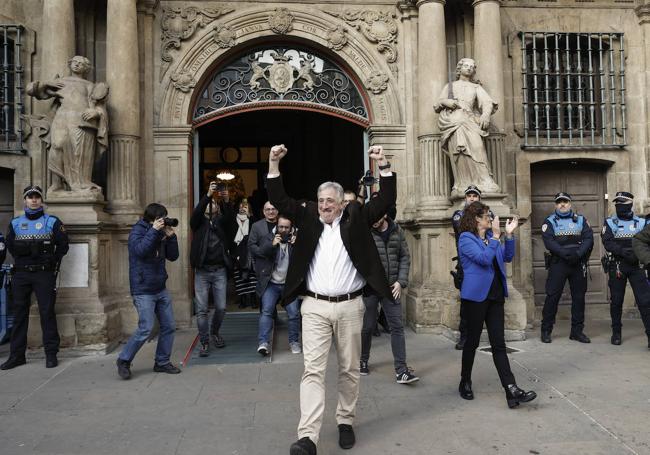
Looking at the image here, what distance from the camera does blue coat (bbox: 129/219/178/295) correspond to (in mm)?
5965

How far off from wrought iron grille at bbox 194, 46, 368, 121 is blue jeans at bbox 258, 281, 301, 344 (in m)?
3.64

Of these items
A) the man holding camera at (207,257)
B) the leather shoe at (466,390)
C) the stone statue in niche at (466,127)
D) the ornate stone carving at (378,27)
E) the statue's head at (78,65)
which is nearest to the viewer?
the leather shoe at (466,390)

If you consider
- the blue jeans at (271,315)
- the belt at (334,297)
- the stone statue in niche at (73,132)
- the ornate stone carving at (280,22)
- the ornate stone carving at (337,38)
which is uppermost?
the ornate stone carving at (280,22)

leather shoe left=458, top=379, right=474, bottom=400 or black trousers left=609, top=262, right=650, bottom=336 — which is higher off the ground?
black trousers left=609, top=262, right=650, bottom=336

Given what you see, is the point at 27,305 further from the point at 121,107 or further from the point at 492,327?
the point at 492,327

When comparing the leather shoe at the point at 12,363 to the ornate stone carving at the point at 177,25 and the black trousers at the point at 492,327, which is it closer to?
the ornate stone carving at the point at 177,25

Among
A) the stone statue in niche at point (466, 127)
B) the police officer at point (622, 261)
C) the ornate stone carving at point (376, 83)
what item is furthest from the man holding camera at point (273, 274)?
the police officer at point (622, 261)

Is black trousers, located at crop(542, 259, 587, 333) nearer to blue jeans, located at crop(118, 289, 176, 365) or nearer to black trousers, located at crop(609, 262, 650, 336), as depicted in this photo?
black trousers, located at crop(609, 262, 650, 336)

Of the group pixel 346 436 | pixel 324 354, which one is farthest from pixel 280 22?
pixel 346 436

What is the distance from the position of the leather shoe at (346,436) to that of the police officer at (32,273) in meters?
4.17

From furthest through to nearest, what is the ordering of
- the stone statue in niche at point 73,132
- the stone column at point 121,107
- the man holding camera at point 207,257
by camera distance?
the stone column at point 121,107, the stone statue in niche at point 73,132, the man holding camera at point 207,257

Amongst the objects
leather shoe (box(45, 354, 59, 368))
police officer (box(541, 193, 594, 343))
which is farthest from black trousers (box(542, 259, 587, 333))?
leather shoe (box(45, 354, 59, 368))

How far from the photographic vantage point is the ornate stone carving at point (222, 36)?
30.0ft

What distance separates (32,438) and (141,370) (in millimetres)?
2022
